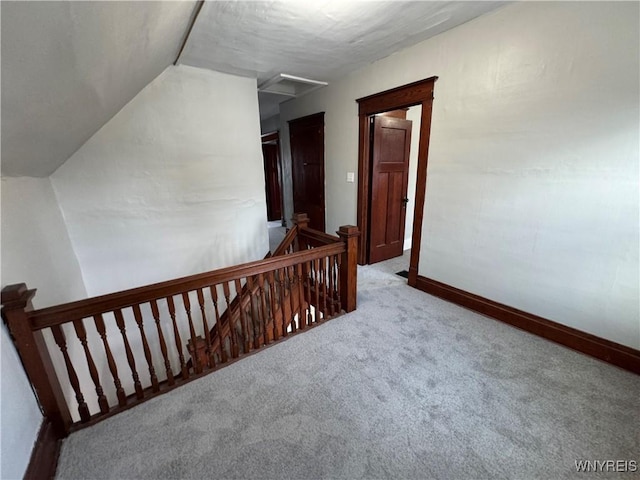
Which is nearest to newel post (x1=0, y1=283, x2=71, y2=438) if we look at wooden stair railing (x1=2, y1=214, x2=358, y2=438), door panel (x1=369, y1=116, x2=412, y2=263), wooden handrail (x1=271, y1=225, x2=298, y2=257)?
wooden stair railing (x1=2, y1=214, x2=358, y2=438)

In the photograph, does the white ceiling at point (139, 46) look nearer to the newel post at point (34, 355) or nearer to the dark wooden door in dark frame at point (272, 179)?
the newel post at point (34, 355)

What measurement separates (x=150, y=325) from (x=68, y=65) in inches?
103

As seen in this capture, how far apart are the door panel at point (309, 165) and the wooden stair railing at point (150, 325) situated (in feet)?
4.82

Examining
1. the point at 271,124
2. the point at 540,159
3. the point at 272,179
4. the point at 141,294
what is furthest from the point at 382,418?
the point at 272,179

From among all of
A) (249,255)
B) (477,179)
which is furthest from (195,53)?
(477,179)

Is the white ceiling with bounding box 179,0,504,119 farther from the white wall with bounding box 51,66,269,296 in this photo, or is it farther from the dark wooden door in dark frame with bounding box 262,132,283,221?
the dark wooden door in dark frame with bounding box 262,132,283,221

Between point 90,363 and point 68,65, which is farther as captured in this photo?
point 90,363

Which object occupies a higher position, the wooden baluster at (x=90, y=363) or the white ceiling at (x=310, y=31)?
the white ceiling at (x=310, y=31)

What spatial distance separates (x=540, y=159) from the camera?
1.98m

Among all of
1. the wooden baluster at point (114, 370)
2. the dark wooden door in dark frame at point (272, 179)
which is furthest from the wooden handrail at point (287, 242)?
the dark wooden door in dark frame at point (272, 179)

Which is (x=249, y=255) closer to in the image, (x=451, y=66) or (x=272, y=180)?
(x=451, y=66)

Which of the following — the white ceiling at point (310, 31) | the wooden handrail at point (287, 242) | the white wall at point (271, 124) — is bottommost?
the wooden handrail at point (287, 242)

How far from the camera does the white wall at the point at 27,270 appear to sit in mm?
1107

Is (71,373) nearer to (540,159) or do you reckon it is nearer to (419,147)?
(419,147)
